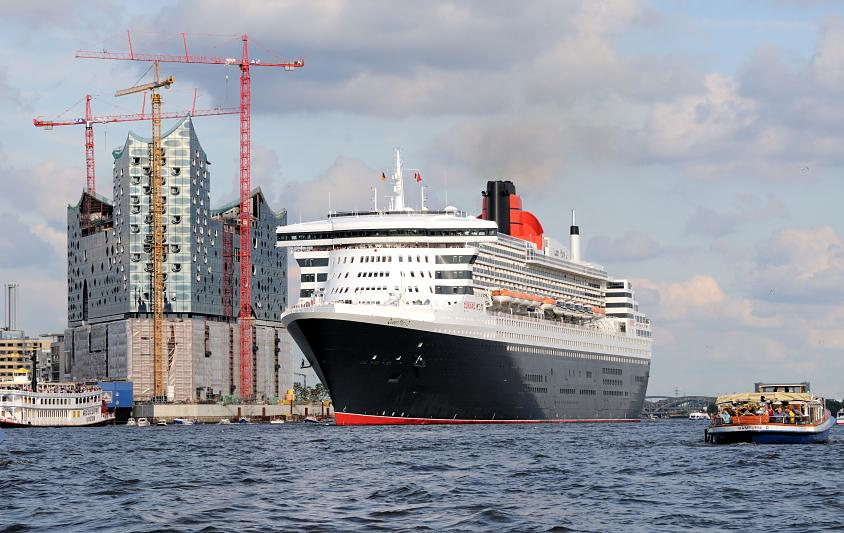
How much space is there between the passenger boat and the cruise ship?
26.5 meters

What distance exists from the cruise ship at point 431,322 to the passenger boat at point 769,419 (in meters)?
A: 26.5

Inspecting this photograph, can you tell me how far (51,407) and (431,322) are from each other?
76404 mm

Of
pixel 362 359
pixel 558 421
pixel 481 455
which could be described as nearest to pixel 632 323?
pixel 558 421

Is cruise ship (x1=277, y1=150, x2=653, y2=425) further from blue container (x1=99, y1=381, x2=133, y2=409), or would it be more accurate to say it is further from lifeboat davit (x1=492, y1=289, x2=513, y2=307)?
blue container (x1=99, y1=381, x2=133, y2=409)

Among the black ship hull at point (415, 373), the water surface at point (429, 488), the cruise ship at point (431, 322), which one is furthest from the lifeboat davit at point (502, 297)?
the water surface at point (429, 488)

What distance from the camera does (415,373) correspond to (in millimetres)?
103312

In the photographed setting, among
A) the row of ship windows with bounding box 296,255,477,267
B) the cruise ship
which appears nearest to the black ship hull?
the cruise ship

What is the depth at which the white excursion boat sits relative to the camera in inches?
6255

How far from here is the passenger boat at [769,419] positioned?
7731 cm

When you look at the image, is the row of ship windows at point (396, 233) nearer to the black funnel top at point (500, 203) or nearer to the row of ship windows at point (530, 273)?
the row of ship windows at point (530, 273)

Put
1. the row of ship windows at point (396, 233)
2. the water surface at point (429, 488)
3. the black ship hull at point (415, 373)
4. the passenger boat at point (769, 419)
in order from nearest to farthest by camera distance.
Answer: the water surface at point (429, 488) → the passenger boat at point (769, 419) → the black ship hull at point (415, 373) → the row of ship windows at point (396, 233)

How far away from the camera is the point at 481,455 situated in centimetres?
6900

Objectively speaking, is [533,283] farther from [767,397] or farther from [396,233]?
[767,397]

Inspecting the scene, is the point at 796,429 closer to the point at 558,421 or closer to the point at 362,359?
the point at 362,359
